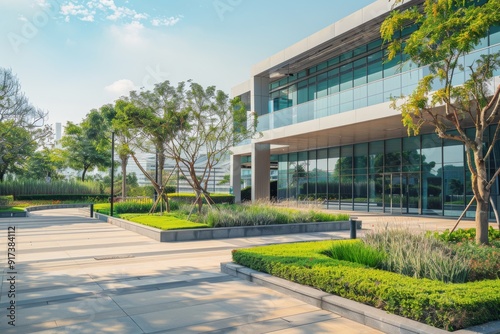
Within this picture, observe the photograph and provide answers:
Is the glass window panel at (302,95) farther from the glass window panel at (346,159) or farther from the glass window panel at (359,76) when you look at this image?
the glass window panel at (359,76)

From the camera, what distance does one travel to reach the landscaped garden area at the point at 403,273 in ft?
17.0

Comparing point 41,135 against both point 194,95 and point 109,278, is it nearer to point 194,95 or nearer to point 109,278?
point 194,95

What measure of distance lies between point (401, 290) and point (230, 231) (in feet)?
32.5

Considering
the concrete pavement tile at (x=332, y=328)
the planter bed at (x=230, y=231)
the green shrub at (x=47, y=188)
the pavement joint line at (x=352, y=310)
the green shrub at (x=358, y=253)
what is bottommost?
the concrete pavement tile at (x=332, y=328)

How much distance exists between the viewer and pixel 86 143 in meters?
45.7

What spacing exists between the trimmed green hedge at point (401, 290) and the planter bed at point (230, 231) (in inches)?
254

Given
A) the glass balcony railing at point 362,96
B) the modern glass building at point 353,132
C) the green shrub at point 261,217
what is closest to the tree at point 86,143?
the modern glass building at point 353,132

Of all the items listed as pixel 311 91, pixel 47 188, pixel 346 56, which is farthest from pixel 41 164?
pixel 346 56

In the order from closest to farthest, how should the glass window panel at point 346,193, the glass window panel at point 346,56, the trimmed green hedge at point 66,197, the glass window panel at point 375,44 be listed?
the glass window panel at point 375,44, the glass window panel at point 346,56, the glass window panel at point 346,193, the trimmed green hedge at point 66,197

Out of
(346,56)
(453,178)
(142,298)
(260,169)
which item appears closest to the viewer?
(142,298)

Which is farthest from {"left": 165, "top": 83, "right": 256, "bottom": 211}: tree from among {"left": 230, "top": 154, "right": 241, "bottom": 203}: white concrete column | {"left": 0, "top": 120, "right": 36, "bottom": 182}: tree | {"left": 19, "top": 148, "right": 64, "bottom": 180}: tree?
{"left": 19, "top": 148, "right": 64, "bottom": 180}: tree

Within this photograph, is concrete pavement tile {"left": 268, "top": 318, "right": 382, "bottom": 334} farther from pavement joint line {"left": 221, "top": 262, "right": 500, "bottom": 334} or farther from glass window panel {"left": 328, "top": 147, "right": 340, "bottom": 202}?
glass window panel {"left": 328, "top": 147, "right": 340, "bottom": 202}

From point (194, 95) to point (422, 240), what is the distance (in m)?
13.0

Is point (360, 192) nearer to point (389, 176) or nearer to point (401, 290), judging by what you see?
point (389, 176)
